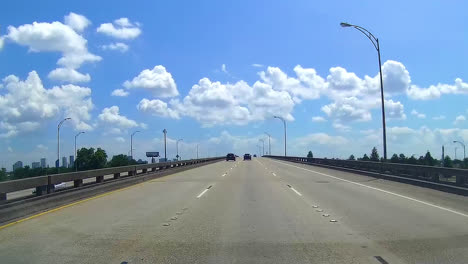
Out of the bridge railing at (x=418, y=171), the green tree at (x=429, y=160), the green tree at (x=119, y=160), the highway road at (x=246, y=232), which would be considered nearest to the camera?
the highway road at (x=246, y=232)

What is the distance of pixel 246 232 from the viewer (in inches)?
431

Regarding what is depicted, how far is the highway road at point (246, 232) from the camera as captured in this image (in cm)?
855

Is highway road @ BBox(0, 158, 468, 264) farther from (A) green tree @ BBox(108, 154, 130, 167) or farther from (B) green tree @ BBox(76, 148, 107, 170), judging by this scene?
(B) green tree @ BBox(76, 148, 107, 170)

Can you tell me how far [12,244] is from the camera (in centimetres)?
967

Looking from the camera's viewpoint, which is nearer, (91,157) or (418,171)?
(418,171)

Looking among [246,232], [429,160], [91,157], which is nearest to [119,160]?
[91,157]

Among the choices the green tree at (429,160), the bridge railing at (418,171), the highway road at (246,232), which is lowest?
the highway road at (246,232)

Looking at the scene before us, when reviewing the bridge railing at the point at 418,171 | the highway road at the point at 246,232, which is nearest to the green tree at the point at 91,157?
the bridge railing at the point at 418,171

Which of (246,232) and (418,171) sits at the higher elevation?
(418,171)

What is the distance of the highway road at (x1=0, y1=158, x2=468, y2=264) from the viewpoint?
8.55m

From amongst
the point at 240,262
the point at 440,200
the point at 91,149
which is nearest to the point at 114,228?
the point at 240,262

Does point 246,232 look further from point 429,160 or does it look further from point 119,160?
point 119,160

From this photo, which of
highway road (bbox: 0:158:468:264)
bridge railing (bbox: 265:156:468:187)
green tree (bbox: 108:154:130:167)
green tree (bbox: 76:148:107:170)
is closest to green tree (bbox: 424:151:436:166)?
bridge railing (bbox: 265:156:468:187)

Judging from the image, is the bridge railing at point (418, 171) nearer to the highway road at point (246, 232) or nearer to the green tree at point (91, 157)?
the highway road at point (246, 232)
